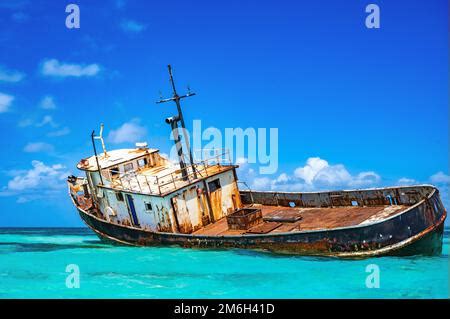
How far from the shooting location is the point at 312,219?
17.4 meters

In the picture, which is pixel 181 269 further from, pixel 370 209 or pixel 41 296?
pixel 370 209

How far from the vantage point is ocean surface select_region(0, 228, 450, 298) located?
12.3 meters

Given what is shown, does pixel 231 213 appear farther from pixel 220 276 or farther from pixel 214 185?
pixel 220 276

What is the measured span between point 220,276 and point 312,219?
15.6ft

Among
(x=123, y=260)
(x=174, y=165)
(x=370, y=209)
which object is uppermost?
(x=174, y=165)

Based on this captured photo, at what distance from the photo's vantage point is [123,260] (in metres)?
17.0

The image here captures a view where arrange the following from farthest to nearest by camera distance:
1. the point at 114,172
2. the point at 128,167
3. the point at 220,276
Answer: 1. the point at 128,167
2. the point at 114,172
3. the point at 220,276

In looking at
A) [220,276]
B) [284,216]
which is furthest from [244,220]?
[220,276]

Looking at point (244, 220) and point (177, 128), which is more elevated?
point (177, 128)

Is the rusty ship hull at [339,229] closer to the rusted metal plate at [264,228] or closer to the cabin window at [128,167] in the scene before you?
the rusted metal plate at [264,228]

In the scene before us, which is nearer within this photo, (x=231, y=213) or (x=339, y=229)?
(x=339, y=229)

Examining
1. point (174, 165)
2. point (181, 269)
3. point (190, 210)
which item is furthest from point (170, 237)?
point (174, 165)

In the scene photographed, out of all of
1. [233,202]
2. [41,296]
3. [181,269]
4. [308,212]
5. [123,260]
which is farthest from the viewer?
[233,202]
